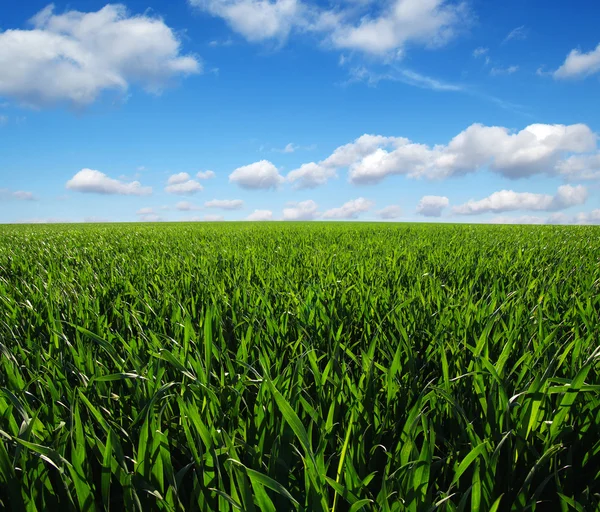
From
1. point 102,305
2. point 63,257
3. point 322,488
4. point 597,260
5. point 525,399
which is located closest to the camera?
point 322,488

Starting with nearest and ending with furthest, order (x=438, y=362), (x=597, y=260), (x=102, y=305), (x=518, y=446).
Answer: (x=518, y=446) < (x=438, y=362) < (x=102, y=305) < (x=597, y=260)

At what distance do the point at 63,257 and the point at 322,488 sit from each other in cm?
546

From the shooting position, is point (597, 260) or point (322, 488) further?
point (597, 260)

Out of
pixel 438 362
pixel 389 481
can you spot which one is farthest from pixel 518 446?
pixel 438 362

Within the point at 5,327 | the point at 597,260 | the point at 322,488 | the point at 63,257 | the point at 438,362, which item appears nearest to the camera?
the point at 322,488

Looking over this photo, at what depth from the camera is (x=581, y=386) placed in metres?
1.09

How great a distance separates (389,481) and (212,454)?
0.40m

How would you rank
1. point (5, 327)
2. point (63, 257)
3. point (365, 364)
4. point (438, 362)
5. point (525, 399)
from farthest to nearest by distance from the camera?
point (63, 257) → point (5, 327) → point (438, 362) → point (365, 364) → point (525, 399)

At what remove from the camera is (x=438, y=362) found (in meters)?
1.72

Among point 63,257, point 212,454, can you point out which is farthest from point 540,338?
point 63,257

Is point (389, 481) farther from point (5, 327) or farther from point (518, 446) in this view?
point (5, 327)

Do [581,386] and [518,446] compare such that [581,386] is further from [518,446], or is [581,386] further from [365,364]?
[365,364]

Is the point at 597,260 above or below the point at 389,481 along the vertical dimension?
above

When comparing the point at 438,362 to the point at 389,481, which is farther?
the point at 438,362
